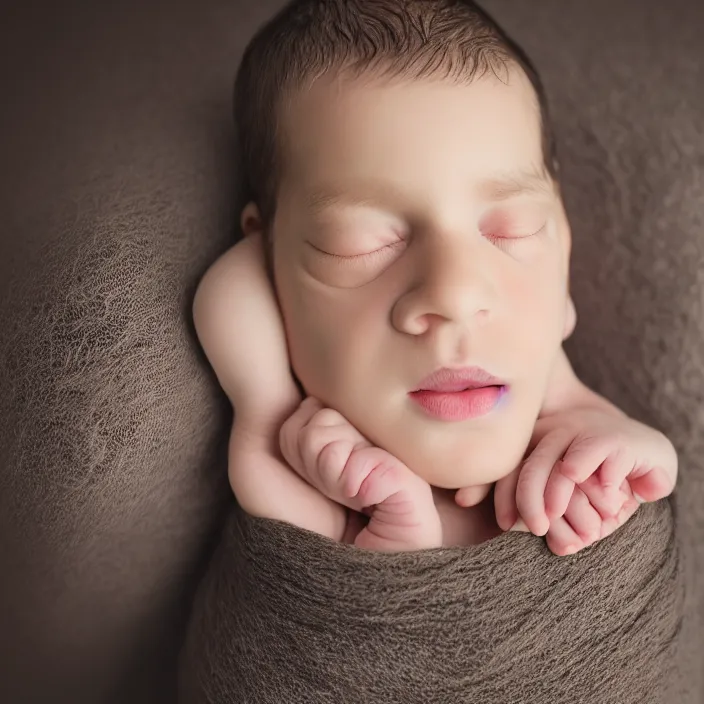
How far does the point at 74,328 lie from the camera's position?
2.94ft

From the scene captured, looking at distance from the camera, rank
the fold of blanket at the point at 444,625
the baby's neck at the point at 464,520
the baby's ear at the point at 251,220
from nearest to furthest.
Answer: the fold of blanket at the point at 444,625 < the baby's neck at the point at 464,520 < the baby's ear at the point at 251,220

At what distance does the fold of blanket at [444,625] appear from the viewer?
80 centimetres

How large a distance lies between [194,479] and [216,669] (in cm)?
24

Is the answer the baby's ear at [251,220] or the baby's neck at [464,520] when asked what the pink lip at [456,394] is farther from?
the baby's ear at [251,220]

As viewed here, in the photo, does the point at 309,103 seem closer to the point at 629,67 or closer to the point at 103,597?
the point at 629,67

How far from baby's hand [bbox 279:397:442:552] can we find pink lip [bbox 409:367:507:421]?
0.07 metres

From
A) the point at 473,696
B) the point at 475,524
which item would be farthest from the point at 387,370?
the point at 473,696

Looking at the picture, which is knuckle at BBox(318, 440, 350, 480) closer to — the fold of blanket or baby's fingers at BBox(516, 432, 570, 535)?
the fold of blanket

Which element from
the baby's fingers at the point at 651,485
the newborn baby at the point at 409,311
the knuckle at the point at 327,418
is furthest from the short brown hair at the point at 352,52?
the baby's fingers at the point at 651,485

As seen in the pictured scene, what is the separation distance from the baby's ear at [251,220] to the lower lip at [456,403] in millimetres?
330

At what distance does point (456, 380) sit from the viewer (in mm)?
857

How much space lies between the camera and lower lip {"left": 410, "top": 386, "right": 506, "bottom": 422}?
33.9 inches

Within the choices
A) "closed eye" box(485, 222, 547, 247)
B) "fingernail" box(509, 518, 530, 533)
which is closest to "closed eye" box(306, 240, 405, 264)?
"closed eye" box(485, 222, 547, 247)

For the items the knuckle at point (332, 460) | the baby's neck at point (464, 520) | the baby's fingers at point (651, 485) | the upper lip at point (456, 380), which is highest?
the upper lip at point (456, 380)
